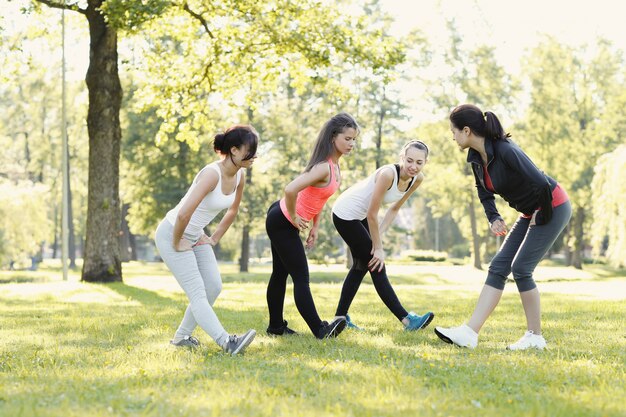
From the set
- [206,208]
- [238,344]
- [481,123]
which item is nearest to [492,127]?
[481,123]

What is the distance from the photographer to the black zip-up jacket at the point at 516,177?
5.81m

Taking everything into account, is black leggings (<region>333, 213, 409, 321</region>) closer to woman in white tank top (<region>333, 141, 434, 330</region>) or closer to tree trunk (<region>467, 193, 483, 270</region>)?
woman in white tank top (<region>333, 141, 434, 330</region>)

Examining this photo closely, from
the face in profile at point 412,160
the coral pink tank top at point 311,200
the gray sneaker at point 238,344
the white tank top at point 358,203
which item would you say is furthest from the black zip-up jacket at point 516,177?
the gray sneaker at point 238,344

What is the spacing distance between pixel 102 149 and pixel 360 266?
10479 millimetres

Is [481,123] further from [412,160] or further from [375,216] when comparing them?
[375,216]

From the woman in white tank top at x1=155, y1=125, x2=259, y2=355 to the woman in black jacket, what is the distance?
69.4 inches

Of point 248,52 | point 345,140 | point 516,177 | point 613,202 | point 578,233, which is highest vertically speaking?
point 248,52

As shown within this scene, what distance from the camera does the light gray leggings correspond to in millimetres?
5812

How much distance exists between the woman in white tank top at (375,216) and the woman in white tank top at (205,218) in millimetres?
1312

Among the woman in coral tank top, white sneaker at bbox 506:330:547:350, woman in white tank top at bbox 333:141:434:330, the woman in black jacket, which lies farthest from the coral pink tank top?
white sneaker at bbox 506:330:547:350

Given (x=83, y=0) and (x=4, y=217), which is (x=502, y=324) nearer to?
(x=83, y=0)

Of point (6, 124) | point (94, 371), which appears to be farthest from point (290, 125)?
point (94, 371)

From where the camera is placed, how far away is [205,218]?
6.04 m

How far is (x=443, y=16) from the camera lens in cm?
3588
